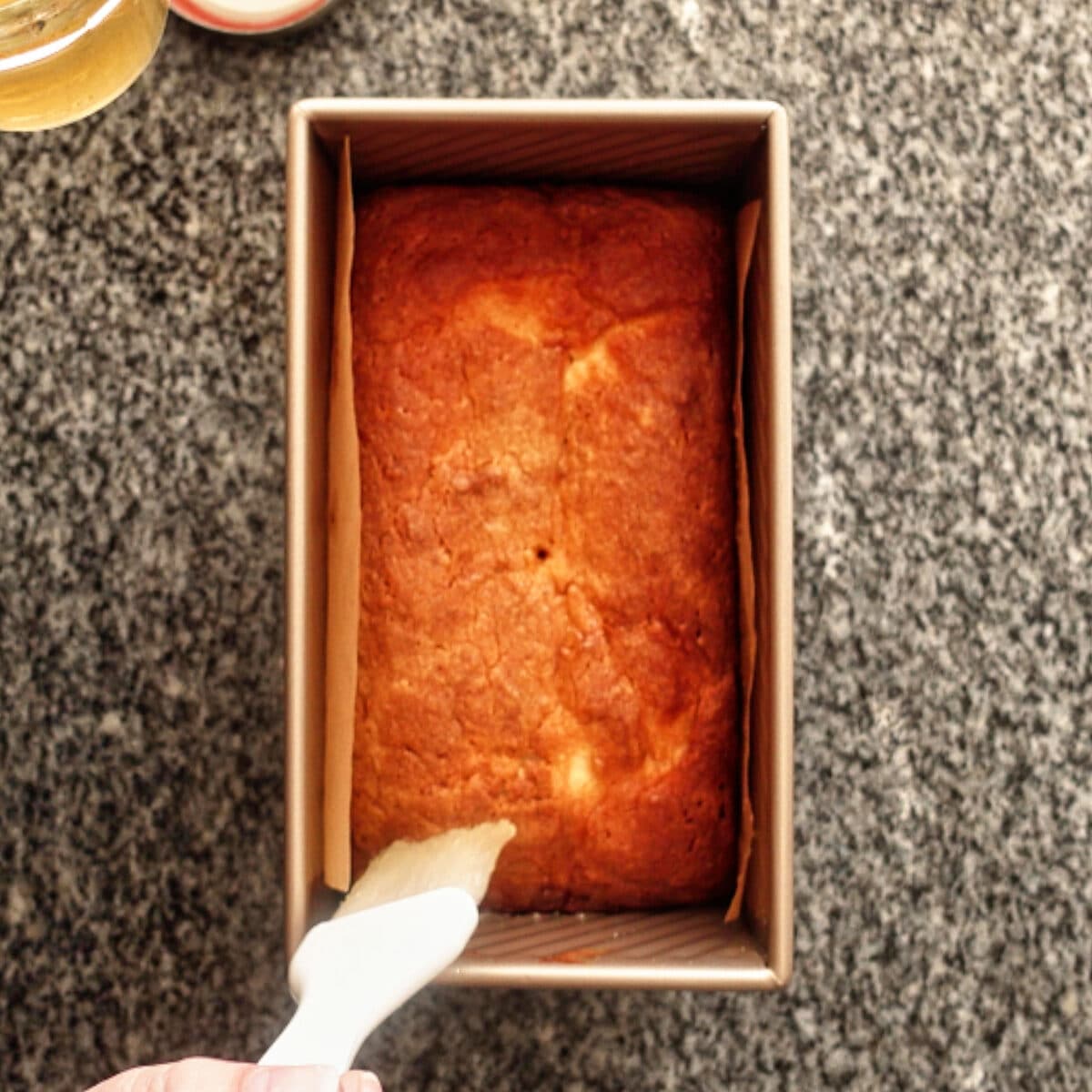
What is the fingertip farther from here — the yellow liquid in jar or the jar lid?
the jar lid

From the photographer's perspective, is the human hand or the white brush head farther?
the white brush head

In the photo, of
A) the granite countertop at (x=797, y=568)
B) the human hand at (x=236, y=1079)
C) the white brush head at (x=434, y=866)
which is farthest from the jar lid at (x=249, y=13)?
the human hand at (x=236, y=1079)

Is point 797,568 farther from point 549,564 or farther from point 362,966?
point 362,966

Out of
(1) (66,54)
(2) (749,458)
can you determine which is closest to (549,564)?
(2) (749,458)

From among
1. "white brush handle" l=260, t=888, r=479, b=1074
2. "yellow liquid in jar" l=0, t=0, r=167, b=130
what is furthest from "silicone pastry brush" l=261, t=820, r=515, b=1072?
"yellow liquid in jar" l=0, t=0, r=167, b=130

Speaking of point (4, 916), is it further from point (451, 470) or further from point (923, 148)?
point (923, 148)

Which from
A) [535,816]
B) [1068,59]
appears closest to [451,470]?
[535,816]
